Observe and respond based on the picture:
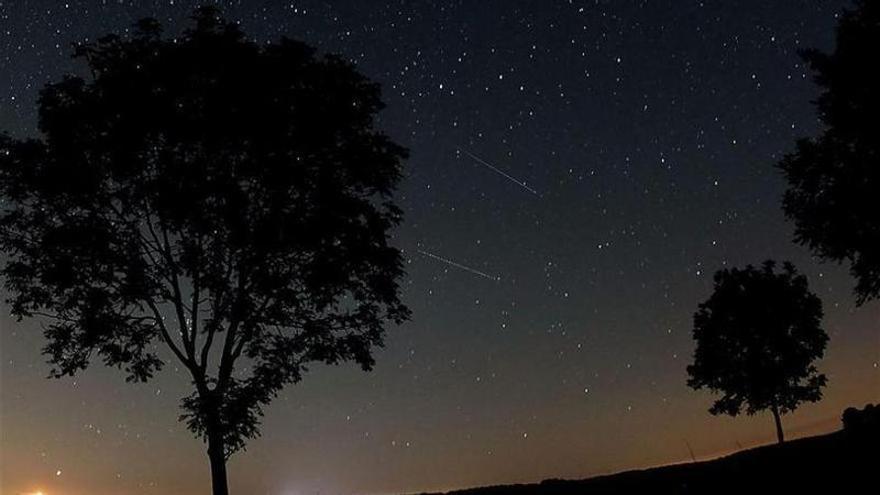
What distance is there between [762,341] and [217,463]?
29108mm

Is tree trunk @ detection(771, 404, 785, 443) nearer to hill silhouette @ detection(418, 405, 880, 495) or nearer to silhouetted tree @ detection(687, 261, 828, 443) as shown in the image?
silhouetted tree @ detection(687, 261, 828, 443)

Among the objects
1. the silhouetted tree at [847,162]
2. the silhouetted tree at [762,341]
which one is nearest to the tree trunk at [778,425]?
the silhouetted tree at [762,341]

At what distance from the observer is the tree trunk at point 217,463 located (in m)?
21.4

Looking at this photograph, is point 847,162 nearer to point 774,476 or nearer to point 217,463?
point 774,476

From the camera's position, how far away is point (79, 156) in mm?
21047

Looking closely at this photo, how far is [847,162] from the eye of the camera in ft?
85.6

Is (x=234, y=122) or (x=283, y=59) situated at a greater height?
(x=283, y=59)

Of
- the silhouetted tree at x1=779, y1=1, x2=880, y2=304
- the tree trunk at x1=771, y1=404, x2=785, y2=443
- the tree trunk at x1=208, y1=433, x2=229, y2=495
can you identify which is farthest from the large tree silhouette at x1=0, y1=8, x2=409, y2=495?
the tree trunk at x1=771, y1=404, x2=785, y2=443

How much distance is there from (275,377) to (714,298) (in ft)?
89.9

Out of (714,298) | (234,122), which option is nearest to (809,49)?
(714,298)

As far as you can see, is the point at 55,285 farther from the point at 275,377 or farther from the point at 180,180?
the point at 275,377

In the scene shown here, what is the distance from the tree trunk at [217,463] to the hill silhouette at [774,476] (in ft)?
25.0

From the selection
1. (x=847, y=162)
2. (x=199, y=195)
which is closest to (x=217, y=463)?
(x=199, y=195)

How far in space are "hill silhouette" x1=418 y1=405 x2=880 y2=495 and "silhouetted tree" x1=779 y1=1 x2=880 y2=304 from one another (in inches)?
425
